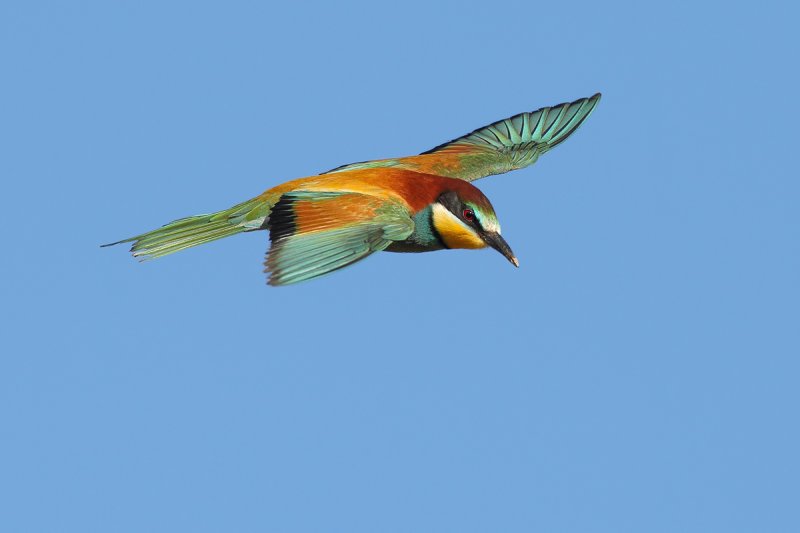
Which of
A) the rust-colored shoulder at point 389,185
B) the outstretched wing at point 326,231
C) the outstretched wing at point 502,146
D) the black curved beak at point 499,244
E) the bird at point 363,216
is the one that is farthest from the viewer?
the outstretched wing at point 502,146

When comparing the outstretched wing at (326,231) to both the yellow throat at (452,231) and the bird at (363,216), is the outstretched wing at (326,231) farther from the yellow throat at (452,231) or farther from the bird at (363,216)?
the yellow throat at (452,231)

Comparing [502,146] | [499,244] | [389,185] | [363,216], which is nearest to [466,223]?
[499,244]

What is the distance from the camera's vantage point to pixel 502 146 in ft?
40.7

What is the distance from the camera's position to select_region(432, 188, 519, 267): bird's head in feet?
34.6

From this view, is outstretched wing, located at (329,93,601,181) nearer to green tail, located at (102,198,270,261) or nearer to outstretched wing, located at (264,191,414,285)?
green tail, located at (102,198,270,261)

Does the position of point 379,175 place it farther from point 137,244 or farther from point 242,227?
point 137,244

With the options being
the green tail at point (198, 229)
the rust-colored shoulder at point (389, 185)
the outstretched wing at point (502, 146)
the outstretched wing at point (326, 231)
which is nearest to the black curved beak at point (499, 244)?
the rust-colored shoulder at point (389, 185)

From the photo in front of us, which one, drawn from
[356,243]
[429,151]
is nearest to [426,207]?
[356,243]

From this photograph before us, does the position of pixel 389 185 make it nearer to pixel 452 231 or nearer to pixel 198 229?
pixel 452 231

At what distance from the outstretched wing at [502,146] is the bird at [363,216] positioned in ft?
0.04

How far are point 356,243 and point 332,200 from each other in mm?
857

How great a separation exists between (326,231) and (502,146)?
3193 mm

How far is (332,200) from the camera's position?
402 inches

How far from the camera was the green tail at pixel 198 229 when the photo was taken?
10617 mm
